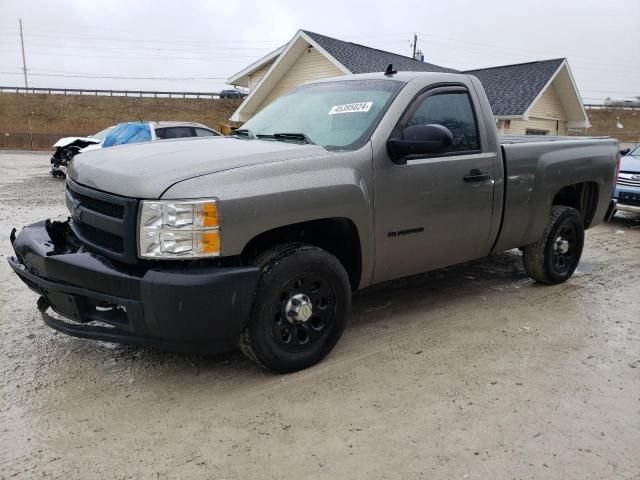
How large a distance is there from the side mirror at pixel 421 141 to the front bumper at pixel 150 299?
136 cm

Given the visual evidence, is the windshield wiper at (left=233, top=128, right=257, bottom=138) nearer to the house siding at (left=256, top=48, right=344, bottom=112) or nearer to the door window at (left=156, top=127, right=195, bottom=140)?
the door window at (left=156, top=127, right=195, bottom=140)

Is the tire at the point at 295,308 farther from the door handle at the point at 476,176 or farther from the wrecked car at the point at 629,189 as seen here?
the wrecked car at the point at 629,189

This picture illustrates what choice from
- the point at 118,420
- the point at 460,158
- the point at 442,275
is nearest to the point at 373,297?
the point at 442,275

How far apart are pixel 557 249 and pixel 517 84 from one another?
17.1 metres

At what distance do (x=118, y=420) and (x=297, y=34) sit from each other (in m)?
16.7

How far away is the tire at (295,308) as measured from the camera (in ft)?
10.2

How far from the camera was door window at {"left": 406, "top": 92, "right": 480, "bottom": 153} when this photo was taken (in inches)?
160

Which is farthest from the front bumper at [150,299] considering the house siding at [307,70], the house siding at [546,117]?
the house siding at [546,117]

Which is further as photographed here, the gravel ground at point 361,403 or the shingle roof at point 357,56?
the shingle roof at point 357,56

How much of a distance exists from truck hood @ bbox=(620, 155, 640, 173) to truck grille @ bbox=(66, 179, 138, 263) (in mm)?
9192

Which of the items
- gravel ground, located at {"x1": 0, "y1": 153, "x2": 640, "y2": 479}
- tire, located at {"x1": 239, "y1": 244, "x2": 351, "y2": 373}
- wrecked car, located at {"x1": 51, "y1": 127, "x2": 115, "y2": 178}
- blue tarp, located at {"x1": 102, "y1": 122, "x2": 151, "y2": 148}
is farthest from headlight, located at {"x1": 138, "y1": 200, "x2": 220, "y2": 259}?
wrecked car, located at {"x1": 51, "y1": 127, "x2": 115, "y2": 178}

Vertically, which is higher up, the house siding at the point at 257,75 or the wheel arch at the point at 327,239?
the house siding at the point at 257,75

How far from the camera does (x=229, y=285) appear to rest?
2.87 meters

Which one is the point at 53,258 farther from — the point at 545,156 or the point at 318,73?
the point at 318,73
